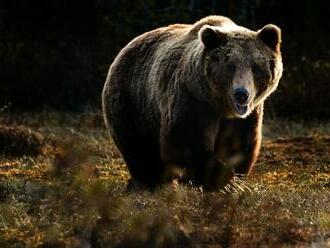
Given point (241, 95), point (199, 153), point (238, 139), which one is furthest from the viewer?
point (238, 139)

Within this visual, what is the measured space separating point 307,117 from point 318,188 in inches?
254

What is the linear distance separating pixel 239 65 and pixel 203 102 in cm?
50

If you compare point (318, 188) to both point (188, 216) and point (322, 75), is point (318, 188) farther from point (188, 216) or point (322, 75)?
point (322, 75)

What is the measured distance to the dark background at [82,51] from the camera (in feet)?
49.7

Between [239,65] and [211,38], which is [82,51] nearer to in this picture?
[211,38]

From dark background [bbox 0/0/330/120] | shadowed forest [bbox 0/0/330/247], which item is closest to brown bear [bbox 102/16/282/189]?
shadowed forest [bbox 0/0/330/247]

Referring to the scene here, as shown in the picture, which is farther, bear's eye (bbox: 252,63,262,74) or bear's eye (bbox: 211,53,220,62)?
bear's eye (bbox: 211,53,220,62)

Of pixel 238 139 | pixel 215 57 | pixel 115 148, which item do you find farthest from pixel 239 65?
pixel 115 148

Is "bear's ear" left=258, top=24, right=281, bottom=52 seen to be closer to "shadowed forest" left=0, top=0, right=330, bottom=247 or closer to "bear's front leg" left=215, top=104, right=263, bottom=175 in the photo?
"bear's front leg" left=215, top=104, right=263, bottom=175

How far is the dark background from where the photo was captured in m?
15.1

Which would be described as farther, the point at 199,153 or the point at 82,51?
the point at 82,51

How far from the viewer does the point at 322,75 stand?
15.0 meters

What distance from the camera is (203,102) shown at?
6777mm

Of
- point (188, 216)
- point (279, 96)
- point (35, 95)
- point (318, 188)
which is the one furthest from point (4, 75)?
point (188, 216)
